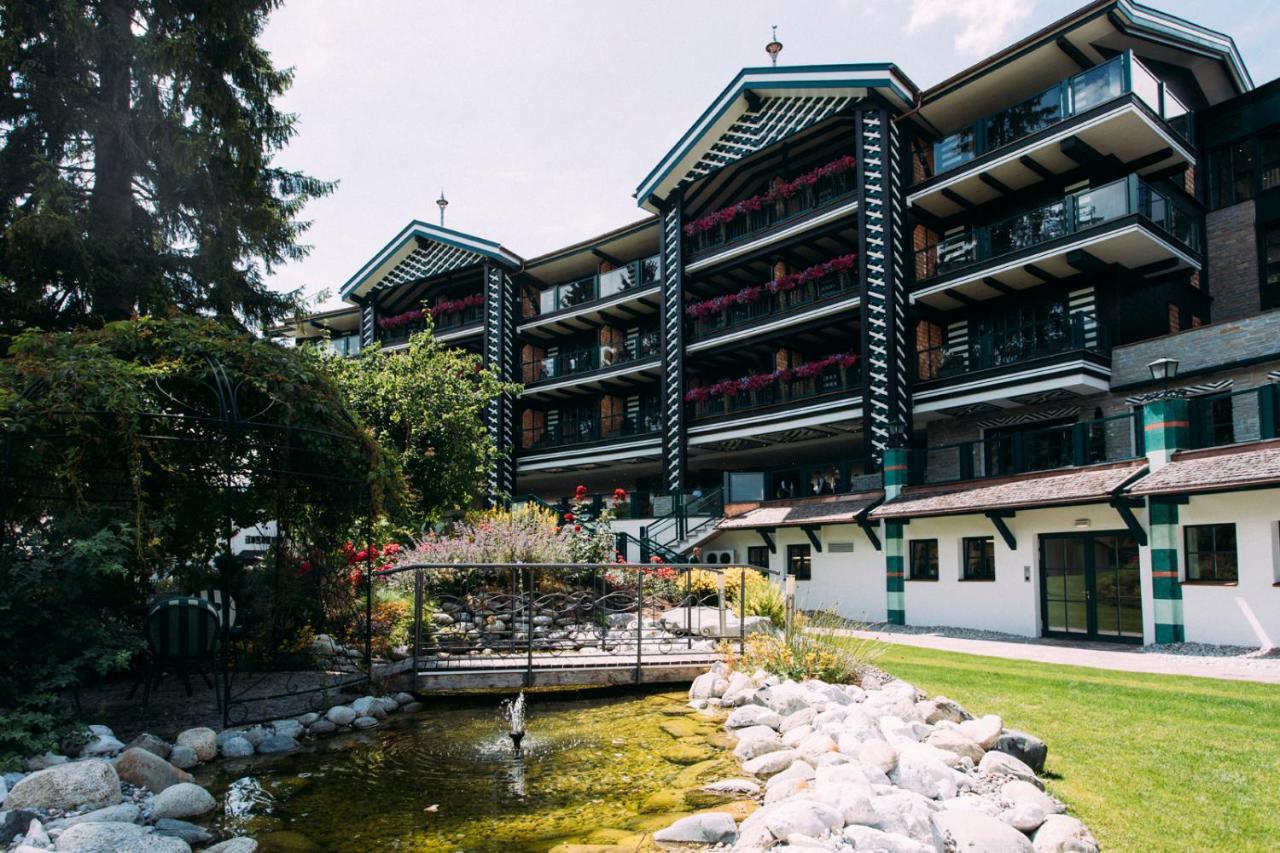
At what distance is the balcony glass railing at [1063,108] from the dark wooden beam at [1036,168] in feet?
1.78

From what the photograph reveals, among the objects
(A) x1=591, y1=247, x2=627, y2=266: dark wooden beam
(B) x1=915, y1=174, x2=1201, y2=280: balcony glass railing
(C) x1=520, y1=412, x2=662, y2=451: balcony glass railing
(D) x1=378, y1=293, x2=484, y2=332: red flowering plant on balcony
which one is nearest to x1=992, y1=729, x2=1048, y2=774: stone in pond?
(B) x1=915, y1=174, x2=1201, y2=280: balcony glass railing

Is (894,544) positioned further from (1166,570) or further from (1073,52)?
(1073,52)

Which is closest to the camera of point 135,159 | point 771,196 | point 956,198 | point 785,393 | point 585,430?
point 135,159

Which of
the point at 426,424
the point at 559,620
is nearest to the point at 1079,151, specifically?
the point at 559,620

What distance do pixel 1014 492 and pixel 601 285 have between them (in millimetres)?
18748

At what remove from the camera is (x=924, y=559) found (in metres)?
19.0

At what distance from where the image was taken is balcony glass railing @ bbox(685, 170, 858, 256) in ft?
80.9

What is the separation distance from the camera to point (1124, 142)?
1953 cm

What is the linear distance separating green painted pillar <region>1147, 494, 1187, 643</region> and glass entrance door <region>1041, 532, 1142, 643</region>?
594 mm

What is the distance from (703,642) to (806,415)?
13.0 metres

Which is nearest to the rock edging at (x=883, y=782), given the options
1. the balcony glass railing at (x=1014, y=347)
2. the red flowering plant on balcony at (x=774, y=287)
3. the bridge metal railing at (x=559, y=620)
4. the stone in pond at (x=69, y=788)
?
the bridge metal railing at (x=559, y=620)

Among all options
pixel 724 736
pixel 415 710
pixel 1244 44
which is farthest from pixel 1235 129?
pixel 415 710

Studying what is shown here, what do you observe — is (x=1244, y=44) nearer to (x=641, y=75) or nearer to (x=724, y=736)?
(x=641, y=75)

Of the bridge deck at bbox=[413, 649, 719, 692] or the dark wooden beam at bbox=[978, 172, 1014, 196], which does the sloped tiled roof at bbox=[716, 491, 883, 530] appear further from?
the bridge deck at bbox=[413, 649, 719, 692]
